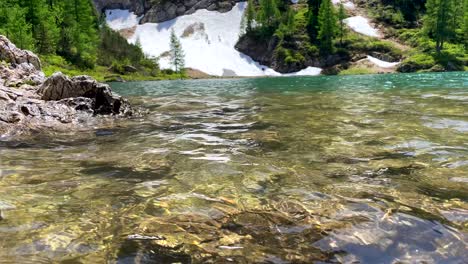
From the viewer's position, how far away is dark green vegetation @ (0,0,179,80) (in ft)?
229

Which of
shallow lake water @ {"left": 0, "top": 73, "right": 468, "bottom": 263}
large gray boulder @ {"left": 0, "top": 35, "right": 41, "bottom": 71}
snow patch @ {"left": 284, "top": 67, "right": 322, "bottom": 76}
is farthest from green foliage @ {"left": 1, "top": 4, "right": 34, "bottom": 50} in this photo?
snow patch @ {"left": 284, "top": 67, "right": 322, "bottom": 76}

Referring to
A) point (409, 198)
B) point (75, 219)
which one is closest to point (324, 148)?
point (409, 198)

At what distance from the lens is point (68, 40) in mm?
91812

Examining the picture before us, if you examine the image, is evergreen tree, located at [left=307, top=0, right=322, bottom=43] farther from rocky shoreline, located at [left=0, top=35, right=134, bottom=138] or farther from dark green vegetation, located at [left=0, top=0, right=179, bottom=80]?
rocky shoreline, located at [left=0, top=35, right=134, bottom=138]

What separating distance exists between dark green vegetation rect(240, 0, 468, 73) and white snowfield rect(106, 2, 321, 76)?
8184mm

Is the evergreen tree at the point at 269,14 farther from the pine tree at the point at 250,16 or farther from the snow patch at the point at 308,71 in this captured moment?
the snow patch at the point at 308,71

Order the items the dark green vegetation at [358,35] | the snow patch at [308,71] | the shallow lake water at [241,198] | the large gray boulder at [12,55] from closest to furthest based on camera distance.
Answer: the shallow lake water at [241,198] → the large gray boulder at [12,55] → the dark green vegetation at [358,35] → the snow patch at [308,71]

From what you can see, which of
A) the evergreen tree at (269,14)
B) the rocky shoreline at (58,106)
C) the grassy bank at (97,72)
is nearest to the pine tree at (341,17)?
the evergreen tree at (269,14)

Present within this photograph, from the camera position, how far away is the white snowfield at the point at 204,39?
481 ft

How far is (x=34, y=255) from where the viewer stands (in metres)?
4.56

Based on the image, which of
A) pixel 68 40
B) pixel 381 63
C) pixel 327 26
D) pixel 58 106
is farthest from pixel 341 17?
pixel 58 106

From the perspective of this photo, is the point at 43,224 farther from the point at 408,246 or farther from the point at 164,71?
the point at 164,71

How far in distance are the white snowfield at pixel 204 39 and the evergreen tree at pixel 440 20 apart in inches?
1554

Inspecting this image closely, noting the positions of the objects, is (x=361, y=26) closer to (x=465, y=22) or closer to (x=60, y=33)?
(x=465, y=22)
